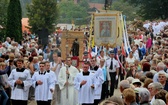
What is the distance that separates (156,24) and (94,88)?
26189 mm

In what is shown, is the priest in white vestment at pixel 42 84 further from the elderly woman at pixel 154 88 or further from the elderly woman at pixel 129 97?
the elderly woman at pixel 129 97

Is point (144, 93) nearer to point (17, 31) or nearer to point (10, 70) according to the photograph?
point (10, 70)

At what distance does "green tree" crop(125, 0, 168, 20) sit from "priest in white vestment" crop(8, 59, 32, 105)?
125 ft

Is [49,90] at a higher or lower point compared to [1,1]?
lower

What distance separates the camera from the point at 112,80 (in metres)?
18.8

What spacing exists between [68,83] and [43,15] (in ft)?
89.3

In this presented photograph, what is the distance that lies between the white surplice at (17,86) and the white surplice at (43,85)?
281mm

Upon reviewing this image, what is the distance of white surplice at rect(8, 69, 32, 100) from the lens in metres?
14.3

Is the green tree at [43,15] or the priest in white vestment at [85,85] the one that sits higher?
the green tree at [43,15]

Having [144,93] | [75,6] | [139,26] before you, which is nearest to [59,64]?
[144,93]

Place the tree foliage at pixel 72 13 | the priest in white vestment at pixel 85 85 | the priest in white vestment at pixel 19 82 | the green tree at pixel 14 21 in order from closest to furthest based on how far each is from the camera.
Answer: the priest in white vestment at pixel 19 82, the priest in white vestment at pixel 85 85, the green tree at pixel 14 21, the tree foliage at pixel 72 13

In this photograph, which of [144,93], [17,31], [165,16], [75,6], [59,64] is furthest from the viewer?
[75,6]

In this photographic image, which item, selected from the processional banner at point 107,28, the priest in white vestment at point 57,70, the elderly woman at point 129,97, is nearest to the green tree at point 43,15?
the processional banner at point 107,28

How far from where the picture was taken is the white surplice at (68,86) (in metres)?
16.1
